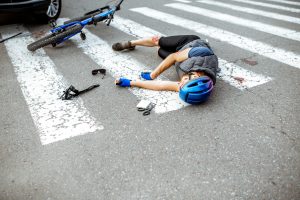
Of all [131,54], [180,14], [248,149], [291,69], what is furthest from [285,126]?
[180,14]

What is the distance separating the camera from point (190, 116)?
3346 millimetres

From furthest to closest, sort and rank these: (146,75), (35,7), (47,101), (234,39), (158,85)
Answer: (35,7)
(234,39)
(146,75)
(158,85)
(47,101)

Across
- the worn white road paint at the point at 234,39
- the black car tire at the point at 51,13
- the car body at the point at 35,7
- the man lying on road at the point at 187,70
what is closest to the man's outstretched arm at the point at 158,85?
the man lying on road at the point at 187,70

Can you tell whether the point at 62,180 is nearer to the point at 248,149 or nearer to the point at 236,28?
the point at 248,149

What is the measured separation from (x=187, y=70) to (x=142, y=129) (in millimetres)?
1146

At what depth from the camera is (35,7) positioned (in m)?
5.98

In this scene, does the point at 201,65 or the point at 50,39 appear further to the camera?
the point at 50,39

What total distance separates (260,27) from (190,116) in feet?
14.1

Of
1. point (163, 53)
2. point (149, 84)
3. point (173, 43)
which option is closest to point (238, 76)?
point (173, 43)

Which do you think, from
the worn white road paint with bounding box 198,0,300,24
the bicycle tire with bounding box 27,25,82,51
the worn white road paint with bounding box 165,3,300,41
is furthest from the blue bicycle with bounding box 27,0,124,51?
the worn white road paint with bounding box 198,0,300,24

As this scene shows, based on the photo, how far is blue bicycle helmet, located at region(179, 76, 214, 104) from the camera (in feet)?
10.8

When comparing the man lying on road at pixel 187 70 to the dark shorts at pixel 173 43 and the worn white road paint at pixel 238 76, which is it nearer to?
the dark shorts at pixel 173 43

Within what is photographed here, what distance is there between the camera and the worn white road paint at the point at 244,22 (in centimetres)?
606

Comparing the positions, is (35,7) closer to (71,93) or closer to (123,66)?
(123,66)
